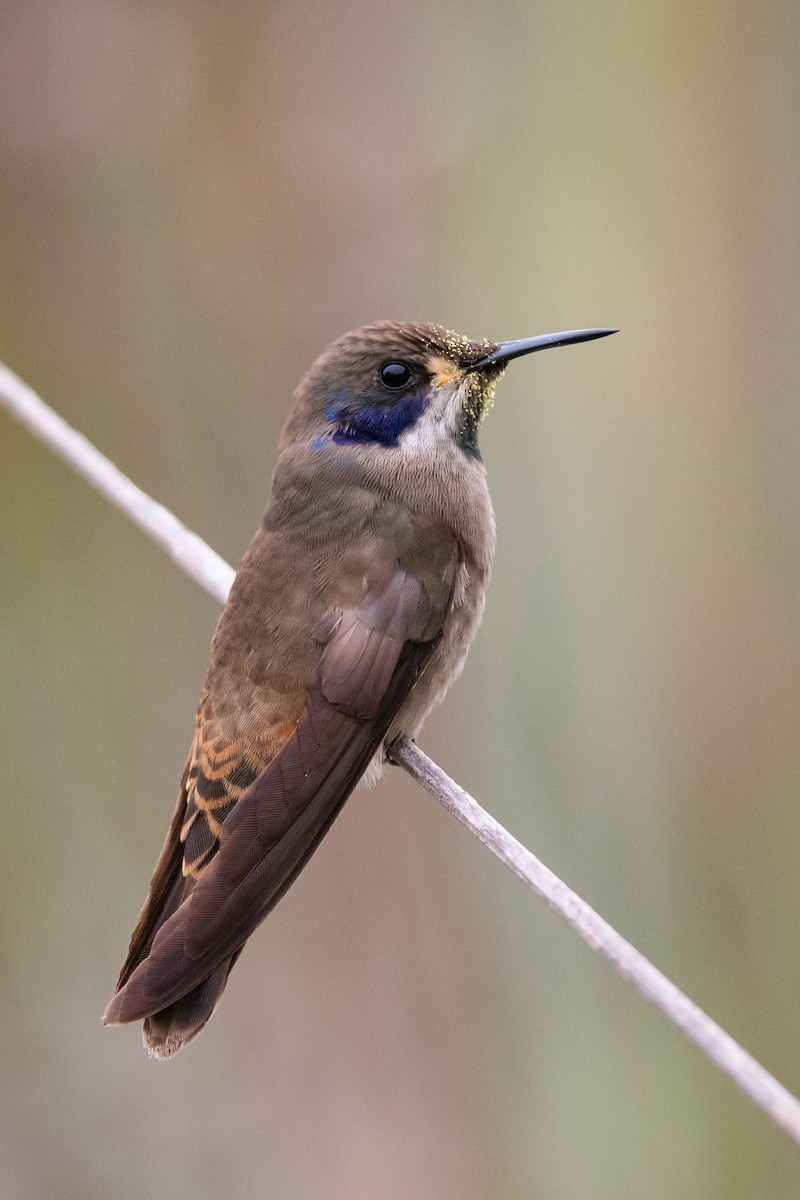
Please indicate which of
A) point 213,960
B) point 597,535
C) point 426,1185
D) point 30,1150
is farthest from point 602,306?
point 30,1150

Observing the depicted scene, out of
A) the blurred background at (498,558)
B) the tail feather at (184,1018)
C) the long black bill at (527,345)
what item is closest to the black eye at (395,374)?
the long black bill at (527,345)

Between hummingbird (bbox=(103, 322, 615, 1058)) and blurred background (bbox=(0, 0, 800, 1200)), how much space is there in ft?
2.72

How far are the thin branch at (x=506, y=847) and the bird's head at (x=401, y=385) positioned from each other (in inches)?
15.1

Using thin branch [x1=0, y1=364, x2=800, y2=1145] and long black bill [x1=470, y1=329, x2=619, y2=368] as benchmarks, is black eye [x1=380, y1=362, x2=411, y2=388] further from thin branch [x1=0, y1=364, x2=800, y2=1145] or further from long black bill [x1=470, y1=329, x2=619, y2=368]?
thin branch [x1=0, y1=364, x2=800, y2=1145]

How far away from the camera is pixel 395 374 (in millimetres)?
2713

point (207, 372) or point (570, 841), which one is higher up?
point (207, 372)

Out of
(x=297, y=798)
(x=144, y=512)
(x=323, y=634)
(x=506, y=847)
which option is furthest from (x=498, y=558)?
(x=506, y=847)

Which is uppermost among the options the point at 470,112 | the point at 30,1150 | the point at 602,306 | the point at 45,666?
the point at 470,112

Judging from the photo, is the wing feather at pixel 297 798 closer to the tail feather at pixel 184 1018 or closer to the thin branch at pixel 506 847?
the tail feather at pixel 184 1018

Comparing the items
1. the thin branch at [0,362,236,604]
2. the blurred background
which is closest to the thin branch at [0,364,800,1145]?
the thin branch at [0,362,236,604]

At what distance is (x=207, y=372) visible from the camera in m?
3.67

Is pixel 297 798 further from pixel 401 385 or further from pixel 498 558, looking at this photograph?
pixel 498 558

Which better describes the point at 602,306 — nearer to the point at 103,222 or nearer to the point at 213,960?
the point at 103,222

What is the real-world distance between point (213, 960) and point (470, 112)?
268cm
